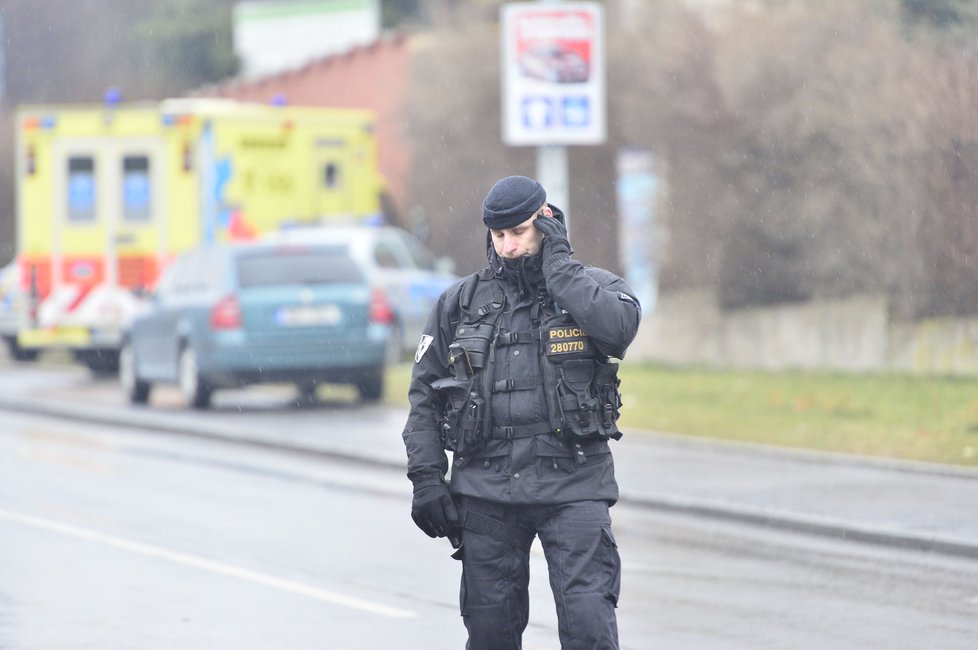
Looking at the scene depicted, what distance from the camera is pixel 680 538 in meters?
10.9

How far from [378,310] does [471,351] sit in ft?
41.1

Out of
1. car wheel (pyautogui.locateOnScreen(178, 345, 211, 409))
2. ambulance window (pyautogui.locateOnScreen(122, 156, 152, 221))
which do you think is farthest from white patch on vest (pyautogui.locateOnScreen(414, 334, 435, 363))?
ambulance window (pyautogui.locateOnScreen(122, 156, 152, 221))

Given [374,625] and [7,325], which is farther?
[7,325]

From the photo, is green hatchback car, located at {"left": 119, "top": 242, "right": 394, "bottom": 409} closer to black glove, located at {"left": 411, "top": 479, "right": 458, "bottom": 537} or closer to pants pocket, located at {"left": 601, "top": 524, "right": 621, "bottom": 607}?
black glove, located at {"left": 411, "top": 479, "right": 458, "bottom": 537}

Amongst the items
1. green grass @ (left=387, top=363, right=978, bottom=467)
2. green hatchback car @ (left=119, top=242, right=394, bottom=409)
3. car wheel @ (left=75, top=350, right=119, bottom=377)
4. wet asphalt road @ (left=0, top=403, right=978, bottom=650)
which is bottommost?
car wheel @ (left=75, top=350, right=119, bottom=377)

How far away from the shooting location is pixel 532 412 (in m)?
5.78

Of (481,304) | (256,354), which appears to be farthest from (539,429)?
(256,354)

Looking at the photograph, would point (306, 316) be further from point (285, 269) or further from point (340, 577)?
point (340, 577)

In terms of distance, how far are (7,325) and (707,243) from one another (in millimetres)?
9558

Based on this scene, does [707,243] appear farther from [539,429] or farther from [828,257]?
[539,429]

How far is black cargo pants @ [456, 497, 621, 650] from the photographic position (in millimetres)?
5672

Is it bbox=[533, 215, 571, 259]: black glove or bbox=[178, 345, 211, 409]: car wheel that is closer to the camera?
bbox=[533, 215, 571, 259]: black glove

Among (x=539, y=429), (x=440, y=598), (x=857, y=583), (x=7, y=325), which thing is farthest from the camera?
(x=7, y=325)

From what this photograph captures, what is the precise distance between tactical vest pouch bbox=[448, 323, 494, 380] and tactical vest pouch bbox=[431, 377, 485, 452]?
0.03 meters
